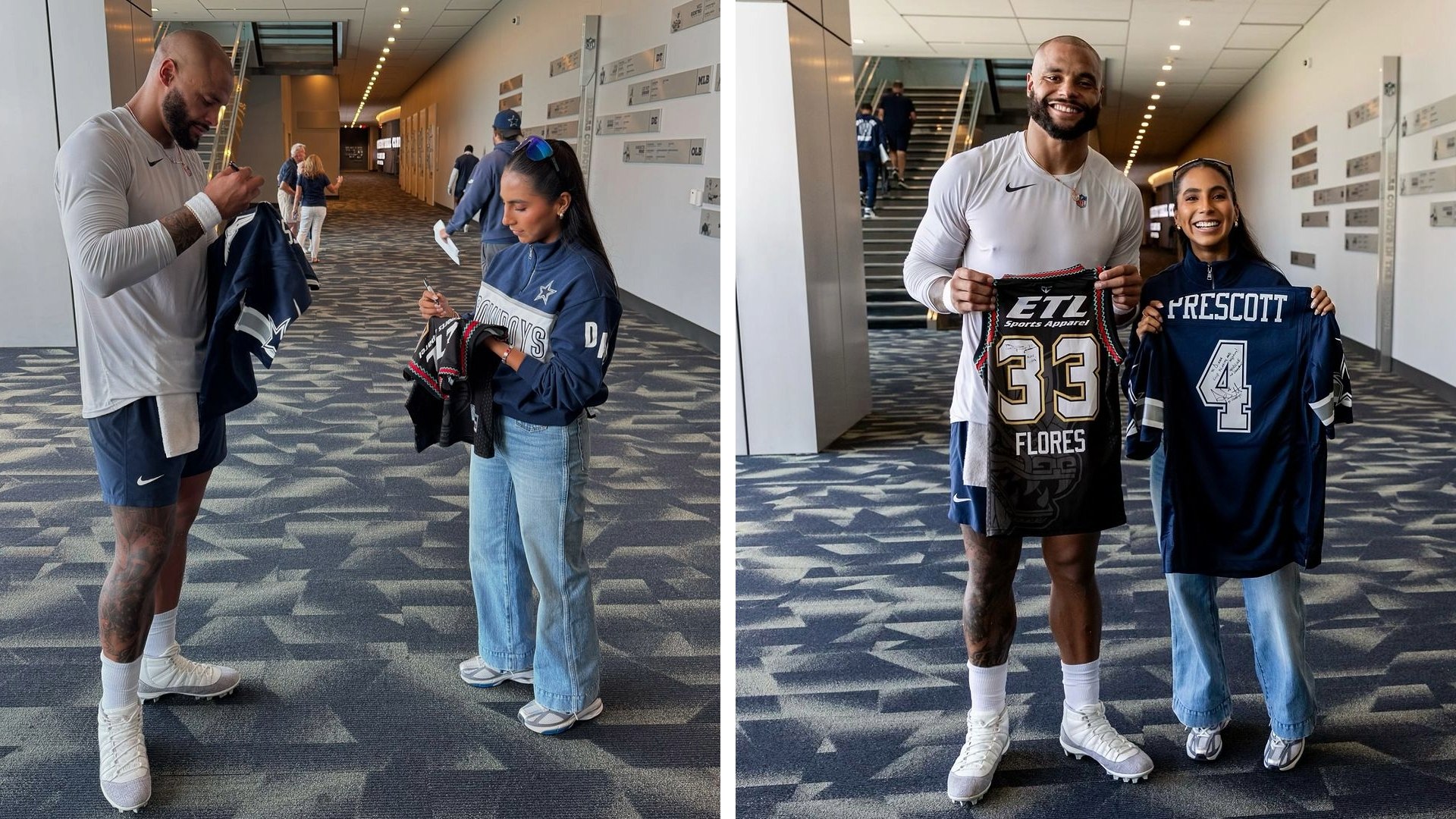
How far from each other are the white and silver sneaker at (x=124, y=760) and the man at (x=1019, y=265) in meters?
1.82

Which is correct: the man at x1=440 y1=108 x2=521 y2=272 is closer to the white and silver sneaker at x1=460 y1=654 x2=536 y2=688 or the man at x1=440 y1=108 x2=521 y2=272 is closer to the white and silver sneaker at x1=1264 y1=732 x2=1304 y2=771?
the white and silver sneaker at x1=460 y1=654 x2=536 y2=688

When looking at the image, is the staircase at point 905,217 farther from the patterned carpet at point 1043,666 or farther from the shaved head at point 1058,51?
the shaved head at point 1058,51

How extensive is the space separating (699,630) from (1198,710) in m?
1.45

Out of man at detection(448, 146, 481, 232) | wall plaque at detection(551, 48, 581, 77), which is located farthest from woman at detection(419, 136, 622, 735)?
wall plaque at detection(551, 48, 581, 77)

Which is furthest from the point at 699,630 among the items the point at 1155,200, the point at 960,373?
the point at 1155,200

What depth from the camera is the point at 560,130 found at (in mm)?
14289

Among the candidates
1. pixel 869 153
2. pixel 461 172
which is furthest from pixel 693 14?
pixel 869 153

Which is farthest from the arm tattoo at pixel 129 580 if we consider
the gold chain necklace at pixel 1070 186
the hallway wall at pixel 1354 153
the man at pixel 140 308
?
the hallway wall at pixel 1354 153

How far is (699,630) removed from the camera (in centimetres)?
356

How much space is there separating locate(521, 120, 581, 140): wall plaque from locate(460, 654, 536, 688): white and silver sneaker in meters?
10.2

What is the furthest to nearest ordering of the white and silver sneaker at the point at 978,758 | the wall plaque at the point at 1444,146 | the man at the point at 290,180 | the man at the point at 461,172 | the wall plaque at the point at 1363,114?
the man at the point at 290,180, the man at the point at 461,172, the wall plaque at the point at 1363,114, the wall plaque at the point at 1444,146, the white and silver sneaker at the point at 978,758

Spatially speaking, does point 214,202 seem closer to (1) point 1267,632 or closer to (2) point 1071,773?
(2) point 1071,773

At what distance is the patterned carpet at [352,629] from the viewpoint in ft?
8.68

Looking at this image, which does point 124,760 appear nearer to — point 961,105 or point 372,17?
point 961,105
